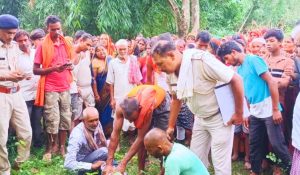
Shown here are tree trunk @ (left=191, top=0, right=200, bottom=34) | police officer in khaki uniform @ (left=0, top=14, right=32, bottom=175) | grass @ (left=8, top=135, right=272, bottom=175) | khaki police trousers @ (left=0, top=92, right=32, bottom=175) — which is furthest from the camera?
tree trunk @ (left=191, top=0, right=200, bottom=34)

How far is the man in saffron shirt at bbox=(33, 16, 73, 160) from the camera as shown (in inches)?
215

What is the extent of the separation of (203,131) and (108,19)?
10.5 m

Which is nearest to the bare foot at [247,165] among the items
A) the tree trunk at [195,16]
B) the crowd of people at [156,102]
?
the crowd of people at [156,102]

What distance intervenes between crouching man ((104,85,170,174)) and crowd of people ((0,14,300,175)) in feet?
0.04

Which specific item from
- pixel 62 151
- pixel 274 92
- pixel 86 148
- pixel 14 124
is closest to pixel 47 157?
pixel 62 151

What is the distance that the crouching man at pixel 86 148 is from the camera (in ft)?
15.3

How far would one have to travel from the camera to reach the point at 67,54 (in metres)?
5.70

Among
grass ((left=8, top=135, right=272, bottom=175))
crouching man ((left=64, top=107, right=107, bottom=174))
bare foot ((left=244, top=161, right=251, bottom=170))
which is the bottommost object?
grass ((left=8, top=135, right=272, bottom=175))

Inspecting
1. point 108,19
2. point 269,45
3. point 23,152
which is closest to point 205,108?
point 269,45

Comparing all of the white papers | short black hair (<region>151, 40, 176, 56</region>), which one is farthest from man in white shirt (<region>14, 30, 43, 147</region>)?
the white papers

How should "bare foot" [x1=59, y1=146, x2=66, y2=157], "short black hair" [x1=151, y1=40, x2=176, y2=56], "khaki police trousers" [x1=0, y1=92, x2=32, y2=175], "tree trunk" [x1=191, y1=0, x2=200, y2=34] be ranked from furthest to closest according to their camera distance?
"tree trunk" [x1=191, y1=0, x2=200, y2=34], "bare foot" [x1=59, y1=146, x2=66, y2=157], "khaki police trousers" [x1=0, y1=92, x2=32, y2=175], "short black hair" [x1=151, y1=40, x2=176, y2=56]

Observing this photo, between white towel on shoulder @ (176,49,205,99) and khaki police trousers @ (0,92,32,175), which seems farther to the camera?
khaki police trousers @ (0,92,32,175)

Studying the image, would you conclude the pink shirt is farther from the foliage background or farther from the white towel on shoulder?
the foliage background

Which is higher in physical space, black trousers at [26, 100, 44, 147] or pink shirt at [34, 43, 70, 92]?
pink shirt at [34, 43, 70, 92]
